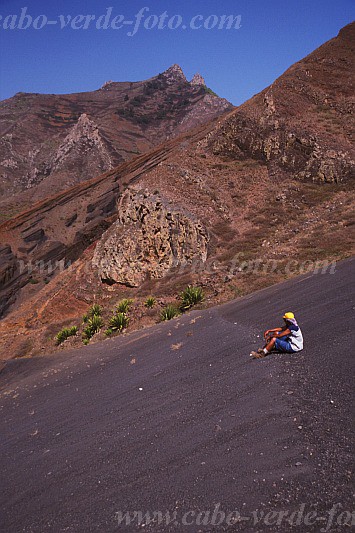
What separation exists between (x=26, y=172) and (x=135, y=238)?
8735 centimetres

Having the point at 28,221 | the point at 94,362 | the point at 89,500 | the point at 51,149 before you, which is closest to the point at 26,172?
the point at 51,149

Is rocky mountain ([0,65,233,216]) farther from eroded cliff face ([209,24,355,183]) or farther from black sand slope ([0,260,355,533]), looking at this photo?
black sand slope ([0,260,355,533])

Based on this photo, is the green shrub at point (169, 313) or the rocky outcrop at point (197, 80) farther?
the rocky outcrop at point (197, 80)

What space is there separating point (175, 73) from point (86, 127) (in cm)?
7484

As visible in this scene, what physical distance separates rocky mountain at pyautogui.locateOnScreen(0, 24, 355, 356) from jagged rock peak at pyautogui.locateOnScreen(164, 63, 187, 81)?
128700 millimetres

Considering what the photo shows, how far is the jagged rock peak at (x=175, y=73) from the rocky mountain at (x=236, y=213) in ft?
422

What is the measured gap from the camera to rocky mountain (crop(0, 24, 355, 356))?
18.6m

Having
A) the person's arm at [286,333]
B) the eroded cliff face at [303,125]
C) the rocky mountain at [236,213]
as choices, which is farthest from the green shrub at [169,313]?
the eroded cliff face at [303,125]

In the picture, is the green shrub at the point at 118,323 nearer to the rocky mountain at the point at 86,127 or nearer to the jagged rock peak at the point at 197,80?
the rocky mountain at the point at 86,127

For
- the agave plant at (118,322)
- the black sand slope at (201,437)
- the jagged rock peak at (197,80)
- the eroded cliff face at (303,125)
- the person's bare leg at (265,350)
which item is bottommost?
the black sand slope at (201,437)

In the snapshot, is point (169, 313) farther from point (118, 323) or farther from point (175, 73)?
point (175, 73)

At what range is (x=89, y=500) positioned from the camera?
5559 millimetres

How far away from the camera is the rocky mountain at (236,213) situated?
18578 millimetres

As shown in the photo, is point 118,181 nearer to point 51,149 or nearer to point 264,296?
point 264,296
